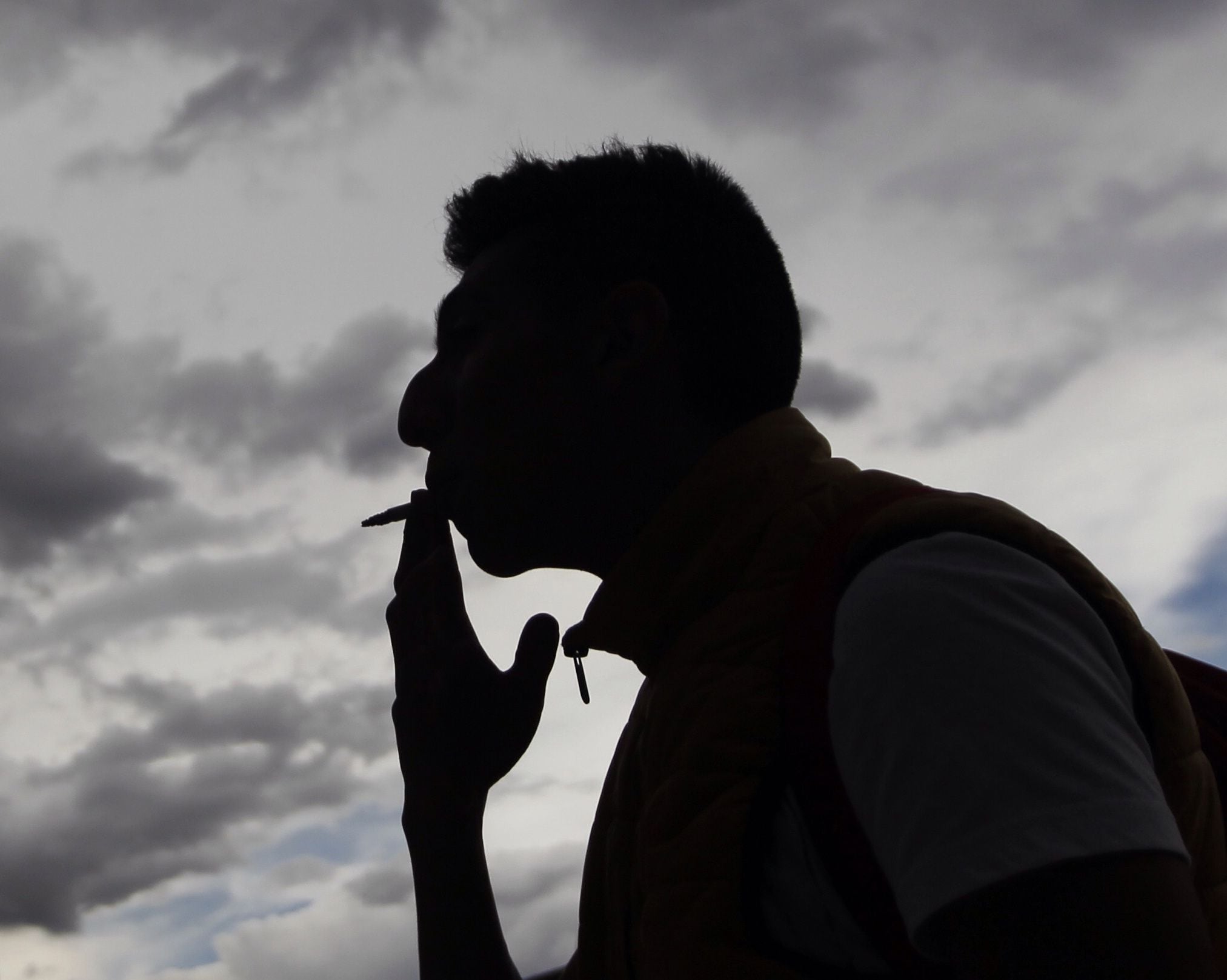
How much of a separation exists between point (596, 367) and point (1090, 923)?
175 centimetres

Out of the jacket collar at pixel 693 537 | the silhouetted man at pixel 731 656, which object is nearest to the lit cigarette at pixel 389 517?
the silhouetted man at pixel 731 656

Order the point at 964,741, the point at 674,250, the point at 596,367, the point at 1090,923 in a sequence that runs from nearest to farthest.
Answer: the point at 1090,923 → the point at 964,741 → the point at 596,367 → the point at 674,250

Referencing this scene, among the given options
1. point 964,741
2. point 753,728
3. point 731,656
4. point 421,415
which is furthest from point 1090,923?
point 421,415

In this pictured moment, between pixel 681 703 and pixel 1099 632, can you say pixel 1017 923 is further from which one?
pixel 681 703

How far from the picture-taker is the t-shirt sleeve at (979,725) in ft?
5.01

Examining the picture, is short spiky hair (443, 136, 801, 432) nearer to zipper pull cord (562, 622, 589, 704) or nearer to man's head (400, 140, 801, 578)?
man's head (400, 140, 801, 578)

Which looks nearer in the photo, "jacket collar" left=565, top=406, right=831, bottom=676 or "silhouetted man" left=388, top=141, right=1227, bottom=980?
"silhouetted man" left=388, top=141, right=1227, bottom=980

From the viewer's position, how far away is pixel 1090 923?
1480mm

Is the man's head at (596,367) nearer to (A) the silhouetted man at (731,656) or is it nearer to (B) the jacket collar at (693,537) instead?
(A) the silhouetted man at (731,656)

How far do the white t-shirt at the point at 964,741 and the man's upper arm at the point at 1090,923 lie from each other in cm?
3

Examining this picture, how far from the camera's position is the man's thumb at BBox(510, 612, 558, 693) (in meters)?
3.29

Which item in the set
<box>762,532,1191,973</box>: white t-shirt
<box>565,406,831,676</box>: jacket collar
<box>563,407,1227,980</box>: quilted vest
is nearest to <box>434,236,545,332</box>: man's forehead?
<box>565,406,831,676</box>: jacket collar

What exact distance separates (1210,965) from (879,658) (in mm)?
562

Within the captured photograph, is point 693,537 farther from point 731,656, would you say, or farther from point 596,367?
point 596,367
